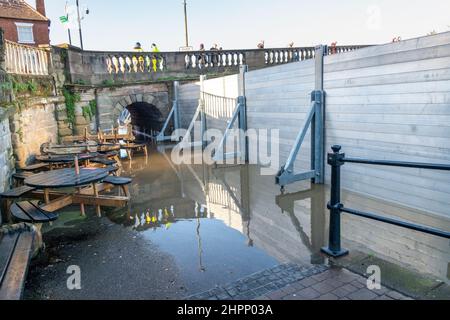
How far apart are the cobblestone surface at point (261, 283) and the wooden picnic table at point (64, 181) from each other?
10.0 feet

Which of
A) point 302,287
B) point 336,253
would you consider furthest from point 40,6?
point 302,287

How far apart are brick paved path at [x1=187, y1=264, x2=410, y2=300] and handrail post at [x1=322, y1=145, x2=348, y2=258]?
1.11ft

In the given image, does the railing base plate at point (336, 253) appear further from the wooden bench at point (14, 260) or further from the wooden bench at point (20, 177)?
the wooden bench at point (20, 177)

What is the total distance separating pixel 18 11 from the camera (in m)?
29.3

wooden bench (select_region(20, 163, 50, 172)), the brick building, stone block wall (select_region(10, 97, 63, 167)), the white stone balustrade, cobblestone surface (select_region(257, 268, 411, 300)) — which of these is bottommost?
cobblestone surface (select_region(257, 268, 411, 300))

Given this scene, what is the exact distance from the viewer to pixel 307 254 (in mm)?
4051

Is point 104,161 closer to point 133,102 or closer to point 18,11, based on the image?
point 133,102

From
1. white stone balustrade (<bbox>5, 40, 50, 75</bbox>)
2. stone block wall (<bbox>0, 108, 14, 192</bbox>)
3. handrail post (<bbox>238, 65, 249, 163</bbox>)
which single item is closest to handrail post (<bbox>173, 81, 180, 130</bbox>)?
white stone balustrade (<bbox>5, 40, 50, 75</bbox>)

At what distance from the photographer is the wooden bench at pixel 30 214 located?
15.3 ft

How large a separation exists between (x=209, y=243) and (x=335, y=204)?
5.72ft

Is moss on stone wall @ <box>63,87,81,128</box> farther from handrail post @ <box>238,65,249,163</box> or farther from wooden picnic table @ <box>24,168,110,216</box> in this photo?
wooden picnic table @ <box>24,168,110,216</box>

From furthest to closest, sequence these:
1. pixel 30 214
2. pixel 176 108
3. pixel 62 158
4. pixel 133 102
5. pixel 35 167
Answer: pixel 176 108
pixel 133 102
pixel 62 158
pixel 35 167
pixel 30 214

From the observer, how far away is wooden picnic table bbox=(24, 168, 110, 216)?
17.5ft
